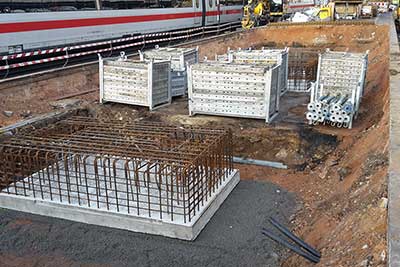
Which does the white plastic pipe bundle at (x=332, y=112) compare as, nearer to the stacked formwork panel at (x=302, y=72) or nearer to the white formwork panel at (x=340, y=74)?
the white formwork panel at (x=340, y=74)

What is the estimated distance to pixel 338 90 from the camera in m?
10.2

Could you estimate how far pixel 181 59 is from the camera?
38.7 feet

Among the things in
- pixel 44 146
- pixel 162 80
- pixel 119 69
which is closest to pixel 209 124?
pixel 162 80

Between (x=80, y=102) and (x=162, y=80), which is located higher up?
(x=162, y=80)

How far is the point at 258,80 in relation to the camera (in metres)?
9.18

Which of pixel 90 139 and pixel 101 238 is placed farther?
pixel 90 139

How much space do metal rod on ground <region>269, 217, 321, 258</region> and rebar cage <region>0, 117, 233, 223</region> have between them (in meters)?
1.01

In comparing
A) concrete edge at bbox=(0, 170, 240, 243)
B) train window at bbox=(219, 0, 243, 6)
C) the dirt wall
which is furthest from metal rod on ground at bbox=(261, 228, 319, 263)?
train window at bbox=(219, 0, 243, 6)

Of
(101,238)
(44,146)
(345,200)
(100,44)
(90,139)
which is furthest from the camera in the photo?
(100,44)

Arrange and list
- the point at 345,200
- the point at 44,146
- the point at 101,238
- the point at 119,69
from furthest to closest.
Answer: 1. the point at 119,69
2. the point at 44,146
3. the point at 345,200
4. the point at 101,238

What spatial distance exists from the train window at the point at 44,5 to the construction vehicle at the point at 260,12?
1423 centimetres

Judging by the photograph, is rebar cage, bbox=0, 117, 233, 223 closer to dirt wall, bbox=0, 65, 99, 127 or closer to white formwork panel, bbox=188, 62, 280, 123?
white formwork panel, bbox=188, 62, 280, 123

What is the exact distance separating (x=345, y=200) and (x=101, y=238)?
11.1 feet

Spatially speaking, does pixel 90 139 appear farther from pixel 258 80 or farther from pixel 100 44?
pixel 100 44
